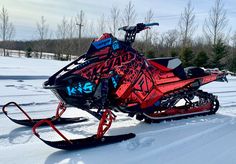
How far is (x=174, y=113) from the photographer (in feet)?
15.9

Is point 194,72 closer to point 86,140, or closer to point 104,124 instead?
point 104,124

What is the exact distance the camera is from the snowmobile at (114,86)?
3.47 meters

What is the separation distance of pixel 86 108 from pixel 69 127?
58cm

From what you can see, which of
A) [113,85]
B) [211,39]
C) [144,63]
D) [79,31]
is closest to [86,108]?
[113,85]

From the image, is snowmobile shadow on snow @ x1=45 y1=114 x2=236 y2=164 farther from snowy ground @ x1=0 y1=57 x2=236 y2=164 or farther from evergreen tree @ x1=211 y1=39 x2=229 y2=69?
evergreen tree @ x1=211 y1=39 x2=229 y2=69

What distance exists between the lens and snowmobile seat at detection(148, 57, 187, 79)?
4.52m

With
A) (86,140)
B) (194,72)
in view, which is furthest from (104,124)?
(194,72)

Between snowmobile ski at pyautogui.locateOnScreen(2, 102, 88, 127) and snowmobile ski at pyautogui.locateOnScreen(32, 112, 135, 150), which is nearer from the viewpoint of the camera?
snowmobile ski at pyautogui.locateOnScreen(32, 112, 135, 150)

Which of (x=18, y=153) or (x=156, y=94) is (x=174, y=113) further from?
(x=18, y=153)

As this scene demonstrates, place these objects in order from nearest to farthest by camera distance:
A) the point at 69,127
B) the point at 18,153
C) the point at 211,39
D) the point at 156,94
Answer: the point at 18,153 < the point at 69,127 < the point at 156,94 < the point at 211,39

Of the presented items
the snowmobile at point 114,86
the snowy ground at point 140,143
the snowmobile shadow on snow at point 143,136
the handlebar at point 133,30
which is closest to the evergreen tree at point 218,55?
the snowy ground at point 140,143

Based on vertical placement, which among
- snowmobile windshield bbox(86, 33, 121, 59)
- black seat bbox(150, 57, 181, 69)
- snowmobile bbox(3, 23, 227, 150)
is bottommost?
snowmobile bbox(3, 23, 227, 150)

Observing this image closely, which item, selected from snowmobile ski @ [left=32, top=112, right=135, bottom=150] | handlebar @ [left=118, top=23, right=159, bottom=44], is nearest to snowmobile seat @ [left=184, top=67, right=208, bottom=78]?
handlebar @ [left=118, top=23, right=159, bottom=44]

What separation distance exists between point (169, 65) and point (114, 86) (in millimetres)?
1246
